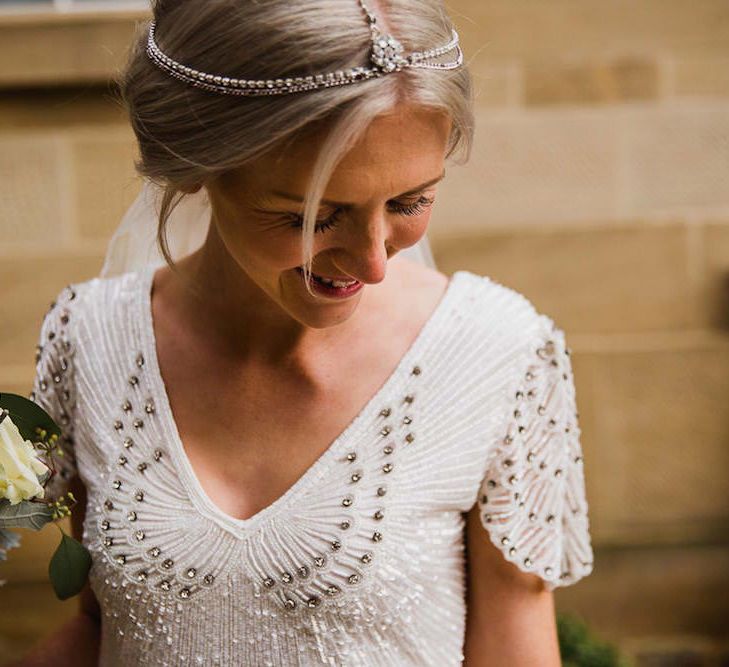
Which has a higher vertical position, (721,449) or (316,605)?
(316,605)

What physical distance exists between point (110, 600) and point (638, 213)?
8.53 feet

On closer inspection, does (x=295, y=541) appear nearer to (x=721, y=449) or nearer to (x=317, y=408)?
(x=317, y=408)

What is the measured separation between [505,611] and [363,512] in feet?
1.01

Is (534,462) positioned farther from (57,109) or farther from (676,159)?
(57,109)

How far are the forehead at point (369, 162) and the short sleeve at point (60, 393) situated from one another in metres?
0.64

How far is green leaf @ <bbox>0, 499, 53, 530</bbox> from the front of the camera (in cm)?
146

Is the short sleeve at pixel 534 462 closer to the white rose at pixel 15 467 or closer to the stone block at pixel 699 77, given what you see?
the white rose at pixel 15 467

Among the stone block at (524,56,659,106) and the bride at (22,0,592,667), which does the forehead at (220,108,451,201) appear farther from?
the stone block at (524,56,659,106)

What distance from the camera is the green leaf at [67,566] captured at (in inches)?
63.4

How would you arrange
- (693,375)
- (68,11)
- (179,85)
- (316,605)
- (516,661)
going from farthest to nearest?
(693,375) < (68,11) < (516,661) < (316,605) < (179,85)

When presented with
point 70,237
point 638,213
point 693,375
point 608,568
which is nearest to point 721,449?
point 693,375

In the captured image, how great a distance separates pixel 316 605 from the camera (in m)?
1.67

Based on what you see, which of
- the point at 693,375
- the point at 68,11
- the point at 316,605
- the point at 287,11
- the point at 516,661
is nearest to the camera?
the point at 287,11

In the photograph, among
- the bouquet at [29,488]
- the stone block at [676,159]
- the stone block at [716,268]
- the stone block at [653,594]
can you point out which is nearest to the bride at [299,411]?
the bouquet at [29,488]
